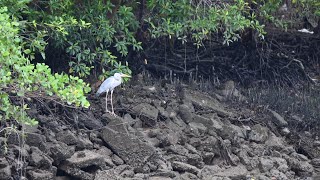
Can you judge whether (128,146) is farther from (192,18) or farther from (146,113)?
(192,18)

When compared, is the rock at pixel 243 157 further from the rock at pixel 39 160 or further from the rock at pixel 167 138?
the rock at pixel 39 160

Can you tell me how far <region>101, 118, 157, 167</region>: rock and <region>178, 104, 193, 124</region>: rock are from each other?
1530 mm

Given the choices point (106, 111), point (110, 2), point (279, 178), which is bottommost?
point (279, 178)

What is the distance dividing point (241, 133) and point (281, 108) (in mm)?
1810

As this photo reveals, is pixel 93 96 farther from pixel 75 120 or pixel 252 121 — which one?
pixel 252 121

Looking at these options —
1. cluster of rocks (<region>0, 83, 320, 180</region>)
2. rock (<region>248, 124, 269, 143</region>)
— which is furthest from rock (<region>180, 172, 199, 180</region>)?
rock (<region>248, 124, 269, 143</region>)

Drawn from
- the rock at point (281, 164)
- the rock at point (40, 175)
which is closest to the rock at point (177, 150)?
the rock at point (281, 164)

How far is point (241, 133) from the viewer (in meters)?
11.8

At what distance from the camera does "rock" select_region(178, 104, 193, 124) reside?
11297 millimetres

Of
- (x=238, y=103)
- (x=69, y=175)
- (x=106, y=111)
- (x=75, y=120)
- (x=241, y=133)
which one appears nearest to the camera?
(x=69, y=175)

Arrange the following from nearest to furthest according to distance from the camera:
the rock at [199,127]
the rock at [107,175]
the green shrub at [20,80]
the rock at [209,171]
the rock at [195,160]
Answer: the green shrub at [20,80] → the rock at [107,175] → the rock at [209,171] → the rock at [195,160] → the rock at [199,127]

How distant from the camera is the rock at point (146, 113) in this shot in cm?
1081

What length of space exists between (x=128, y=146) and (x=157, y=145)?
610mm

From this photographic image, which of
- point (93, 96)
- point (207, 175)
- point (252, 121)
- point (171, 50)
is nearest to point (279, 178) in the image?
point (207, 175)
